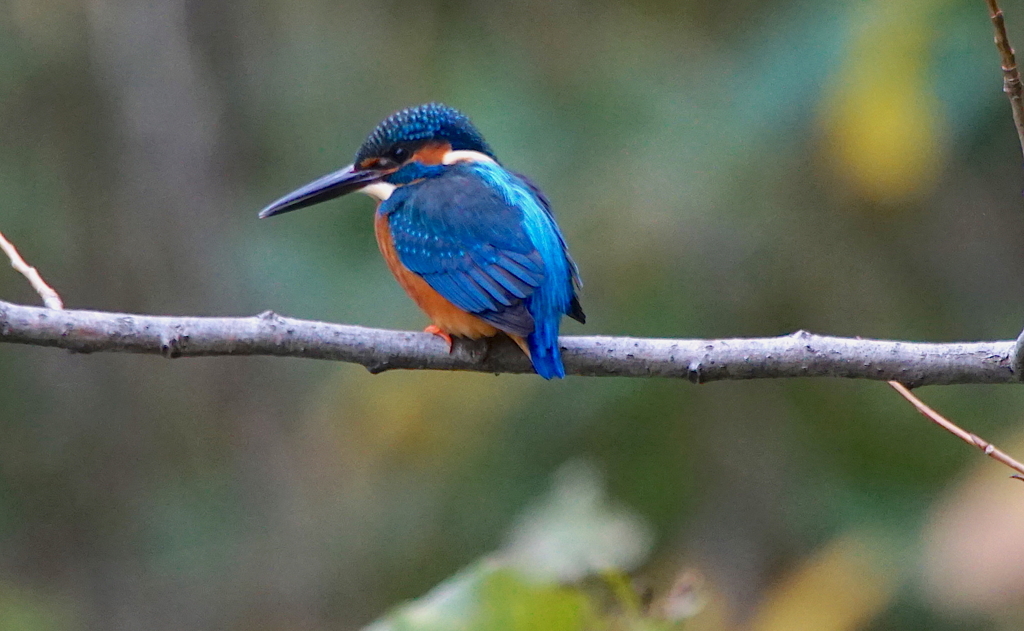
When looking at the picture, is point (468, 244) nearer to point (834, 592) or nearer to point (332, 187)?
point (332, 187)

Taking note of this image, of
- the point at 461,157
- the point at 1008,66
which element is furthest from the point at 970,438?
the point at 461,157

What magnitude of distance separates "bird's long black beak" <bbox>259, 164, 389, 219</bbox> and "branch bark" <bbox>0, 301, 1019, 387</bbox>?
782mm

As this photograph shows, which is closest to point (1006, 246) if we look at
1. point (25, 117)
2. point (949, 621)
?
point (949, 621)

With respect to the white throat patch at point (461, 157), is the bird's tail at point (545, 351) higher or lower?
lower

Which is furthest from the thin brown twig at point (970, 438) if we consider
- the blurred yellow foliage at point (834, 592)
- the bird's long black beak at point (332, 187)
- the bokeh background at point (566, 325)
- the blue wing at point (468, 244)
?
the bird's long black beak at point (332, 187)

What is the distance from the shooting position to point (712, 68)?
4008 mm

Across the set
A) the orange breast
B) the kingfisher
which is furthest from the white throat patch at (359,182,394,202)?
the orange breast

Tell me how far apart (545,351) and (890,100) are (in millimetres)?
1339

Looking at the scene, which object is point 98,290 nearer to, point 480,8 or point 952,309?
point 480,8

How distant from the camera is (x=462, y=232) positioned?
2455 millimetres

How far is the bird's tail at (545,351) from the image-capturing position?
2.04 meters

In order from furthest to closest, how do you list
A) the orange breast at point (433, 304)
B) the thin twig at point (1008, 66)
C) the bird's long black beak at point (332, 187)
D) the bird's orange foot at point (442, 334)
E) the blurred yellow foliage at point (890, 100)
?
the blurred yellow foliage at point (890, 100) < the bird's long black beak at point (332, 187) < the orange breast at point (433, 304) < the bird's orange foot at point (442, 334) < the thin twig at point (1008, 66)

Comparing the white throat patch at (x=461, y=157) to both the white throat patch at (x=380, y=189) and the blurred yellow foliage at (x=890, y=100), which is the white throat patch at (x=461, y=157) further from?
the blurred yellow foliage at (x=890, y=100)

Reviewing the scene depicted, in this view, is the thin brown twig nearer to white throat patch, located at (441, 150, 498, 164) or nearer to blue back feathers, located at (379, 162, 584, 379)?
blue back feathers, located at (379, 162, 584, 379)
